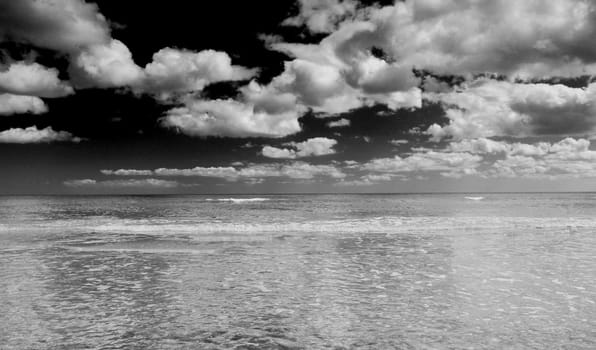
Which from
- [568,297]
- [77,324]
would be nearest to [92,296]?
[77,324]

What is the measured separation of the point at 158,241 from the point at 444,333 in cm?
1947

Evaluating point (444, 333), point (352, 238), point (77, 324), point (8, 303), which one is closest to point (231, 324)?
point (77, 324)

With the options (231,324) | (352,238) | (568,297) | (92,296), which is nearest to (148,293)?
(92,296)

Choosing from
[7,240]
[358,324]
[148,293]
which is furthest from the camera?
[7,240]

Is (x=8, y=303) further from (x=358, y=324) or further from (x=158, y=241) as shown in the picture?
(x=158, y=241)

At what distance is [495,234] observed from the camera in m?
25.4

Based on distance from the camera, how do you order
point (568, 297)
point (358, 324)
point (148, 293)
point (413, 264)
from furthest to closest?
point (413, 264) < point (148, 293) < point (568, 297) < point (358, 324)

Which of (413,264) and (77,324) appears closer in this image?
(77,324)

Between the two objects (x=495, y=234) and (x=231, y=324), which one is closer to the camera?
(x=231, y=324)

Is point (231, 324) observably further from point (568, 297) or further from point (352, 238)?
point (352, 238)

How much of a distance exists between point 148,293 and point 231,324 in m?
3.86

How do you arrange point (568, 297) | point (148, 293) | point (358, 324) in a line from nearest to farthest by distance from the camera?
point (358, 324) < point (568, 297) < point (148, 293)

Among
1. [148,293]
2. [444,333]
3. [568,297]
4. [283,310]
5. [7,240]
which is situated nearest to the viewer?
[444,333]

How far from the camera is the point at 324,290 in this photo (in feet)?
38.1
